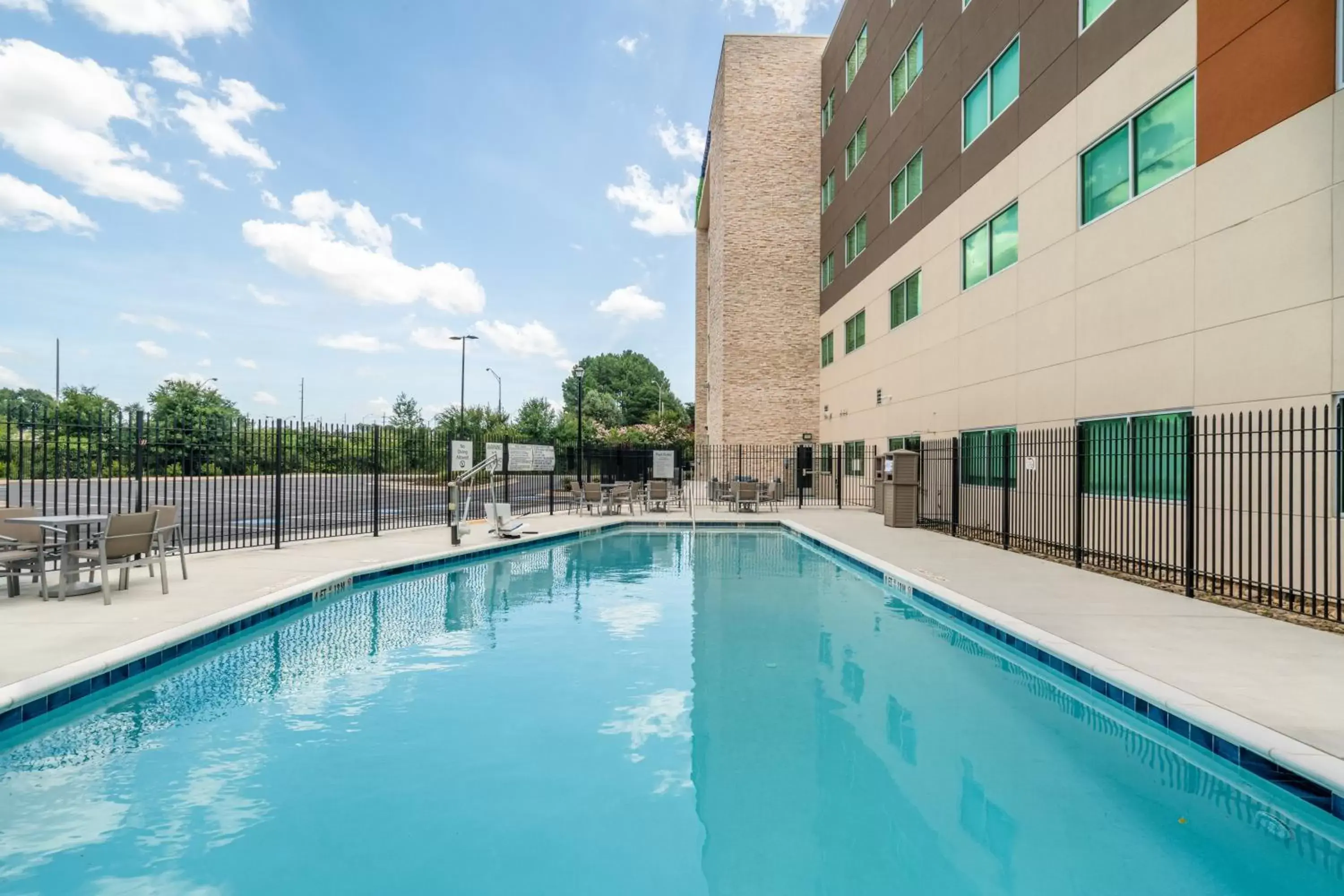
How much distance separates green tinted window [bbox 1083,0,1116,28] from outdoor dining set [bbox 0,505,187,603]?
15.0 metres

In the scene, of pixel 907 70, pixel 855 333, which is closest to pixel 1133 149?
pixel 907 70

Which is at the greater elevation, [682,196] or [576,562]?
[682,196]

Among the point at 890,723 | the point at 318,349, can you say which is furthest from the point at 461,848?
the point at 318,349

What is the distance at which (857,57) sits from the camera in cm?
2397

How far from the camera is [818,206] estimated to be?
2920 centimetres

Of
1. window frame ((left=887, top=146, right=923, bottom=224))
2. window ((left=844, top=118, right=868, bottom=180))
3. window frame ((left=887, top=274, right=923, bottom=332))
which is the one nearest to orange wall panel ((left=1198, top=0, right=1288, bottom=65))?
window frame ((left=887, top=274, right=923, bottom=332))

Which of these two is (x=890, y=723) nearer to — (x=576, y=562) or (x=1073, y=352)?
(x=576, y=562)

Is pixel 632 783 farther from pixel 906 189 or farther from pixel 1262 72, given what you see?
pixel 906 189

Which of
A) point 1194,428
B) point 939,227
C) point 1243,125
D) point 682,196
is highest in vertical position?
point 682,196

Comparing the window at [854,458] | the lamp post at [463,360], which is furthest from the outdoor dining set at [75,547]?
the lamp post at [463,360]

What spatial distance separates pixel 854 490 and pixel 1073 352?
1246 cm

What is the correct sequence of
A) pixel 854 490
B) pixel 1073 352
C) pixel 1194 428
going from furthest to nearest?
pixel 854 490 < pixel 1073 352 < pixel 1194 428

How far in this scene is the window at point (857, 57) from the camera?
901 inches

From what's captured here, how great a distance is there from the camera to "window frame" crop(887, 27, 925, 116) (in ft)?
59.0
